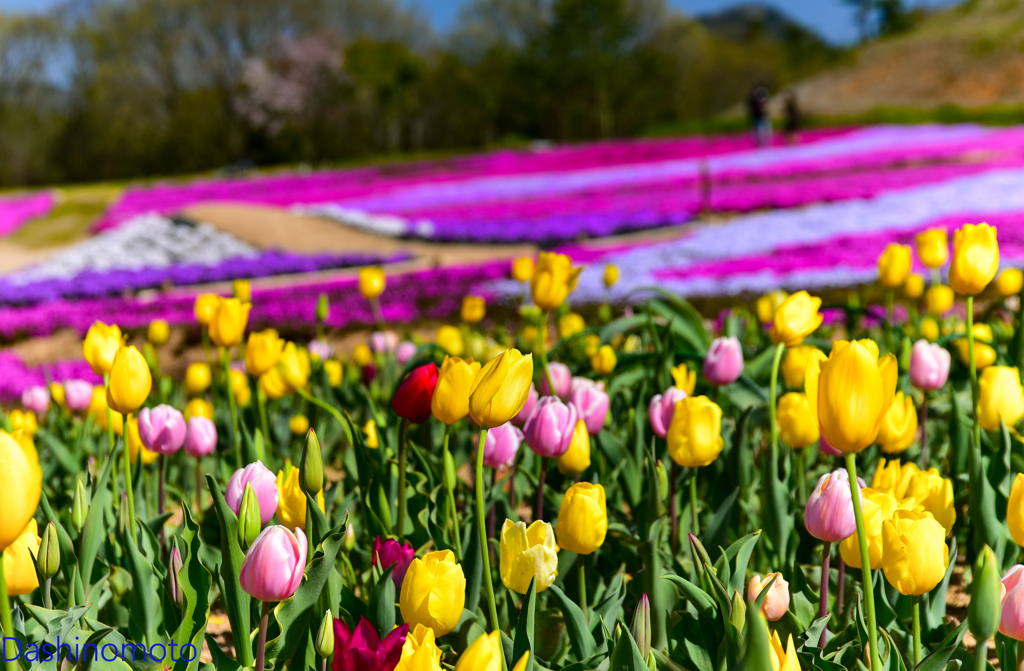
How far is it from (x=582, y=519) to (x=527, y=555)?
0.35 ft

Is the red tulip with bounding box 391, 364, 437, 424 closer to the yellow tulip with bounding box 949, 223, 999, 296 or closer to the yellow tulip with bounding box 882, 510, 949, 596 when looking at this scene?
the yellow tulip with bounding box 882, 510, 949, 596

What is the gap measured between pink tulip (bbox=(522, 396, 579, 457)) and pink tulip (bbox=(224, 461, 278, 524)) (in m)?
0.44

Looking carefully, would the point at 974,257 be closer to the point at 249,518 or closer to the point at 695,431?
the point at 695,431

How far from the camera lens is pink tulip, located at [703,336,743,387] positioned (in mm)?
1918

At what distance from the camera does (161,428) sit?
1.86 m

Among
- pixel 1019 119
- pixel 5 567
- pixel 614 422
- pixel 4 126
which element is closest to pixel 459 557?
pixel 5 567

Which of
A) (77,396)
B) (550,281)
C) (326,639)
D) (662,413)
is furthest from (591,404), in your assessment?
(77,396)

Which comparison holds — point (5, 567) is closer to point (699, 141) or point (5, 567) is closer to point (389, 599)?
point (389, 599)

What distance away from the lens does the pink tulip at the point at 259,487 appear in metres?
1.35

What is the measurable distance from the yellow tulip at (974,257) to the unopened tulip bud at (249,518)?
1208mm

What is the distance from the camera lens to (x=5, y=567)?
131cm

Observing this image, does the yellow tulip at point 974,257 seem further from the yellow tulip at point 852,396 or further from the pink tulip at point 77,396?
the pink tulip at point 77,396

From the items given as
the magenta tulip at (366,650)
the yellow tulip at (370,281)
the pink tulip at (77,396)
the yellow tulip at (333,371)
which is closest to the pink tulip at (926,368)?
the magenta tulip at (366,650)

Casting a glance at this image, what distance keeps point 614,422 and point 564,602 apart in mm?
1245
